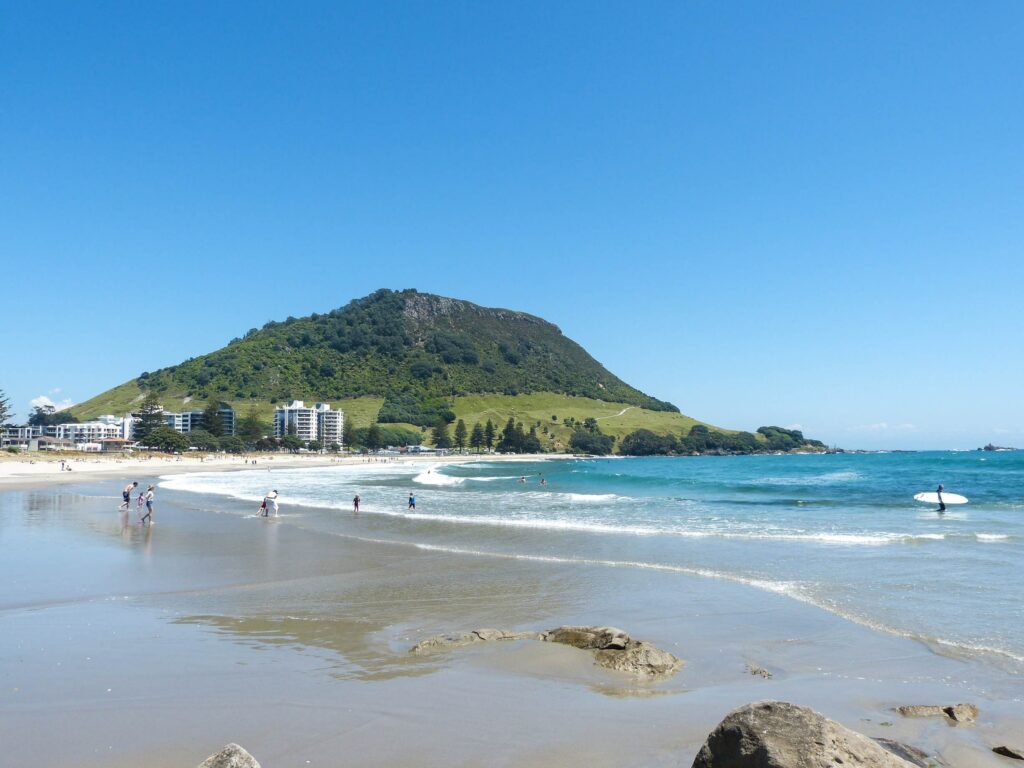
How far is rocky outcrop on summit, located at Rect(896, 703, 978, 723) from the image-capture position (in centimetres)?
780

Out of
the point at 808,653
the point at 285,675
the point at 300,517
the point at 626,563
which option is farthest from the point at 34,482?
the point at 808,653

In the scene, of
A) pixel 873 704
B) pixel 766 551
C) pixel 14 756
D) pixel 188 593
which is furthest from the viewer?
pixel 766 551

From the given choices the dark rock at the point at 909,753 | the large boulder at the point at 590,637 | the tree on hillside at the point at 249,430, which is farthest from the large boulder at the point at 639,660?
the tree on hillside at the point at 249,430

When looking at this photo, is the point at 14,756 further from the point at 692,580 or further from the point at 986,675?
the point at 692,580

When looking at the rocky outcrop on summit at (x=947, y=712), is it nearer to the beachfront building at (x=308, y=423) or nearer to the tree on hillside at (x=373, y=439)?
the tree on hillside at (x=373, y=439)

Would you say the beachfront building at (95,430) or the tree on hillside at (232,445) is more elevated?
the beachfront building at (95,430)

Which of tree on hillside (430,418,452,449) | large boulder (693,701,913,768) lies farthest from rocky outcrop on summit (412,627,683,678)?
tree on hillside (430,418,452,449)

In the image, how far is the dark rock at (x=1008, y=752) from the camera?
22.4ft

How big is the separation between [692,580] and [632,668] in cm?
806

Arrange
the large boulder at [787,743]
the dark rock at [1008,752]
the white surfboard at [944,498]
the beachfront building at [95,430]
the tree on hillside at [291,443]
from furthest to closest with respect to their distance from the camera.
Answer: the beachfront building at [95,430], the tree on hillside at [291,443], the white surfboard at [944,498], the dark rock at [1008,752], the large boulder at [787,743]

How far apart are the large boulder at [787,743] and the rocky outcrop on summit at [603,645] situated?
4184mm

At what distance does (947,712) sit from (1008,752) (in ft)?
3.41

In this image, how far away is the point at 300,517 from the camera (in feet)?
113

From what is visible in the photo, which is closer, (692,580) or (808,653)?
(808,653)
